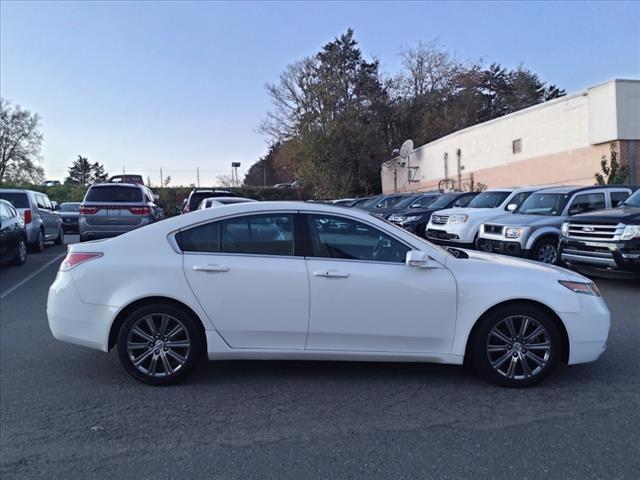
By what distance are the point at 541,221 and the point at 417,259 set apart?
7.41m

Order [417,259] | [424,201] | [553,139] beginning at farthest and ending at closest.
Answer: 1. [553,139]
2. [424,201]
3. [417,259]

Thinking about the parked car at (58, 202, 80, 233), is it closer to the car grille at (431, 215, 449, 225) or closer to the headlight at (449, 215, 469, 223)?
the car grille at (431, 215, 449, 225)

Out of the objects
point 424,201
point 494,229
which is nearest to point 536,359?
point 494,229

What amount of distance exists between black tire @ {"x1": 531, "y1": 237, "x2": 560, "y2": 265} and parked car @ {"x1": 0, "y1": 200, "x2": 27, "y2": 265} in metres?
10.6

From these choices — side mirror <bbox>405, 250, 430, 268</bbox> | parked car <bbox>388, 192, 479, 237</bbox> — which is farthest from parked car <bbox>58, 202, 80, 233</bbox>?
side mirror <bbox>405, 250, 430, 268</bbox>

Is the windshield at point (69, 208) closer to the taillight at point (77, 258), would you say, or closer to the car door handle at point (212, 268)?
the taillight at point (77, 258)

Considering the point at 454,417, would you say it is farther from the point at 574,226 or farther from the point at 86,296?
the point at 574,226

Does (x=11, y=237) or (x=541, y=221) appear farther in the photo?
(x=11, y=237)

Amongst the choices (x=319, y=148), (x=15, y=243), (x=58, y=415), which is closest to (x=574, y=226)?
(x=58, y=415)

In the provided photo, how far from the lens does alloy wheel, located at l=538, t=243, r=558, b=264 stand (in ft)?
35.3

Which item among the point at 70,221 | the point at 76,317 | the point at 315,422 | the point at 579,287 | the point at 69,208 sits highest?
the point at 69,208

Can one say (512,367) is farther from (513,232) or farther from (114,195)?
(114,195)

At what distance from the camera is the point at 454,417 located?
3924 mm

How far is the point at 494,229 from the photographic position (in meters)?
11.4
